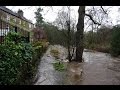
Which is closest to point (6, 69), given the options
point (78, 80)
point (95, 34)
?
point (78, 80)

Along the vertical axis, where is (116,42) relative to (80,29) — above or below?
below

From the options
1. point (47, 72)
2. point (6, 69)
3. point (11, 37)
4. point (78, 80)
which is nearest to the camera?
point (6, 69)

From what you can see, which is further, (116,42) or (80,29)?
(116,42)

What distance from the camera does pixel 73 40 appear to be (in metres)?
12.6

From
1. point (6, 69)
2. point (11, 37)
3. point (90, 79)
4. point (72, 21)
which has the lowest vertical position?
point (90, 79)

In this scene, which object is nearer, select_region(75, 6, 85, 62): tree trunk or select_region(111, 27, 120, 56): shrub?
select_region(75, 6, 85, 62): tree trunk

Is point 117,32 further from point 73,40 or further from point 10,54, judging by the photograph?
point 10,54

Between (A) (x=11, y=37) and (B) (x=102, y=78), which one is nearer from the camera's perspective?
(A) (x=11, y=37)

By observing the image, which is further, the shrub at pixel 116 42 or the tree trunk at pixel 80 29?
the shrub at pixel 116 42

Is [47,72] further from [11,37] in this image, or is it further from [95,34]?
[95,34]
